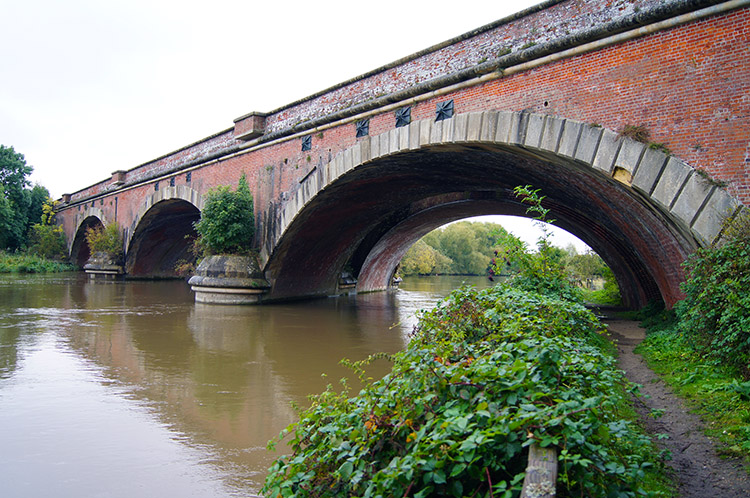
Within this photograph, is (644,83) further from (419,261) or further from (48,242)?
(419,261)

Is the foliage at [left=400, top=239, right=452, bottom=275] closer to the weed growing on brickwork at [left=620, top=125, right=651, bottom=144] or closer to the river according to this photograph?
the river

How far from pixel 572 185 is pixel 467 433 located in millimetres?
7528

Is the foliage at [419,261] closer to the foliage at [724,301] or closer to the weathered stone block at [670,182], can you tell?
the weathered stone block at [670,182]

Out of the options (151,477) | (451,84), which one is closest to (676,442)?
(151,477)

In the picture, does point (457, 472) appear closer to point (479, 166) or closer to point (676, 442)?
point (676, 442)

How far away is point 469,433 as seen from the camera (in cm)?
195

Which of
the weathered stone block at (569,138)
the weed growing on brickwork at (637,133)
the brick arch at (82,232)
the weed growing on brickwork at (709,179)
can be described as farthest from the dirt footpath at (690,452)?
the brick arch at (82,232)

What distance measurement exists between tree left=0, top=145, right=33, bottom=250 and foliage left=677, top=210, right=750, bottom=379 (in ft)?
134

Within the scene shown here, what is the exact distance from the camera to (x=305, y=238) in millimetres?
14016

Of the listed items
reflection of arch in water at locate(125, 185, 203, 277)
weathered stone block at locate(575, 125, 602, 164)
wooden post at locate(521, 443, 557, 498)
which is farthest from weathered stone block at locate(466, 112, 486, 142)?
reflection of arch in water at locate(125, 185, 203, 277)

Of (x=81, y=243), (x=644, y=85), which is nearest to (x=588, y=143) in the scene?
(x=644, y=85)

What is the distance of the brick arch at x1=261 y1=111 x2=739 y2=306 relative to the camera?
18.9 feet

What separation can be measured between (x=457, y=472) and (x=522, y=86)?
6899 mm

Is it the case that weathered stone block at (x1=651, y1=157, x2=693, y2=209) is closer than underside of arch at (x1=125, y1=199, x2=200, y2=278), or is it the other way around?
weathered stone block at (x1=651, y1=157, x2=693, y2=209)
